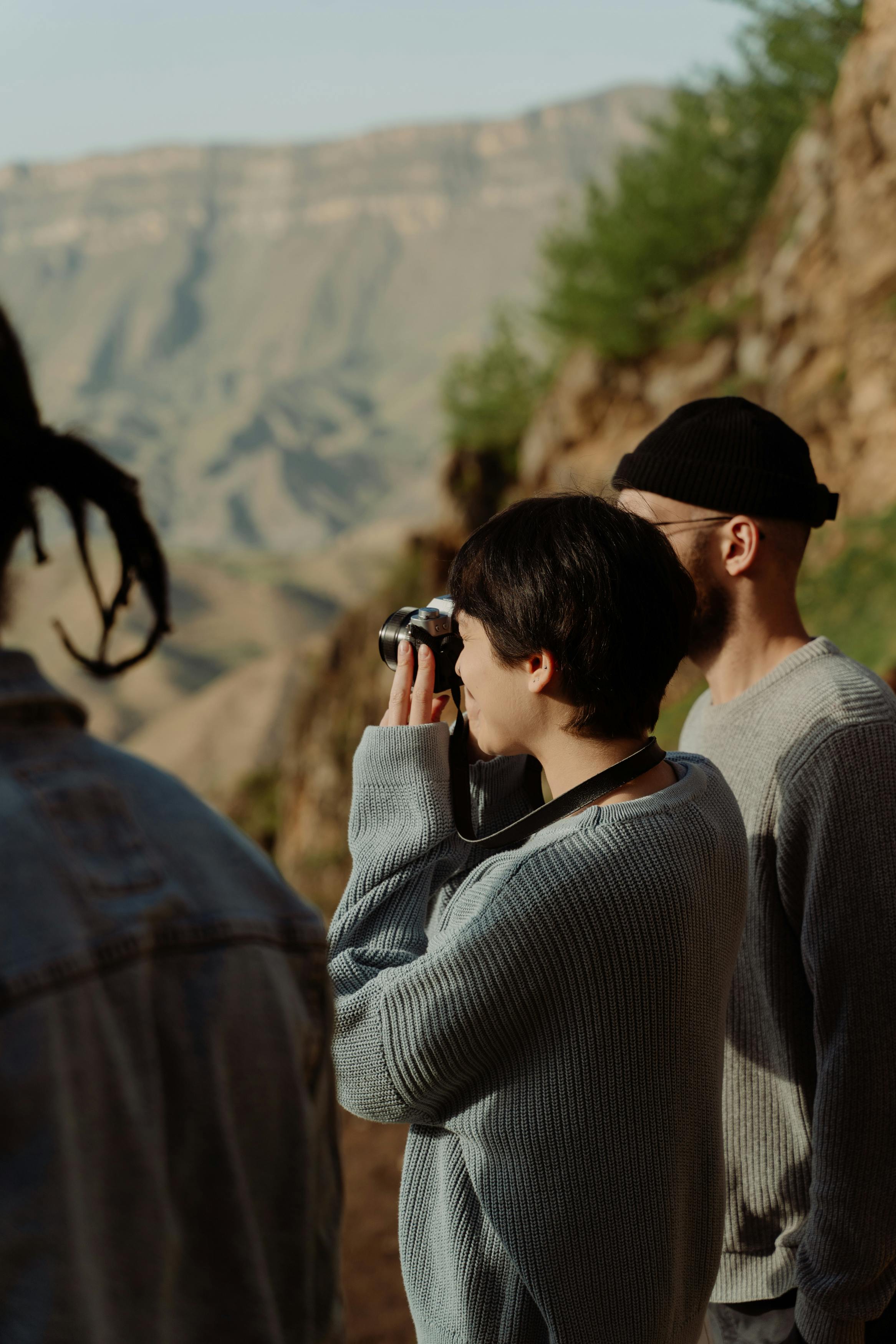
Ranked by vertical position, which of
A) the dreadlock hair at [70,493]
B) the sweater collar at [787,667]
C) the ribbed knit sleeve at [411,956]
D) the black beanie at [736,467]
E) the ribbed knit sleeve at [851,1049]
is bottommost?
the ribbed knit sleeve at [851,1049]

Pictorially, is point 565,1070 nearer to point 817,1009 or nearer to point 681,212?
point 817,1009

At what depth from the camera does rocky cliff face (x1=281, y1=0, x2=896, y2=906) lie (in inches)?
378

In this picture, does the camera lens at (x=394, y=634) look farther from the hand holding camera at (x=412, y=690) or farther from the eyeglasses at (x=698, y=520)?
the eyeglasses at (x=698, y=520)

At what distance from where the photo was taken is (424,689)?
5.92 ft

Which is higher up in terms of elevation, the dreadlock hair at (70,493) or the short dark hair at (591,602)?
the dreadlock hair at (70,493)

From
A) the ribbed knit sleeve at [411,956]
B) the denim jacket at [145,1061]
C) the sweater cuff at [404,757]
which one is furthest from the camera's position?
the sweater cuff at [404,757]

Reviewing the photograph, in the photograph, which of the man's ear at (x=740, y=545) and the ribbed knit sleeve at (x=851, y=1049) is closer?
the ribbed knit sleeve at (x=851, y=1049)

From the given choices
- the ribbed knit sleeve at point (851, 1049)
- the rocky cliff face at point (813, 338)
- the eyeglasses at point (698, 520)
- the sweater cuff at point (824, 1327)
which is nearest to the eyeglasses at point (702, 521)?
the eyeglasses at point (698, 520)

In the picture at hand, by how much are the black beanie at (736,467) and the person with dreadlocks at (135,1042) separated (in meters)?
1.39

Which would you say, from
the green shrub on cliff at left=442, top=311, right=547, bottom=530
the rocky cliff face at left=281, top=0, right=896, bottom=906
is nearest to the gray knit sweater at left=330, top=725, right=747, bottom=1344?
the rocky cliff face at left=281, top=0, right=896, bottom=906

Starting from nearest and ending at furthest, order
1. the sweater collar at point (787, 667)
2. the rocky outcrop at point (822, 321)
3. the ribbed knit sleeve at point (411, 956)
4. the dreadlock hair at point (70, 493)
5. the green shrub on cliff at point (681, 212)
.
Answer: the dreadlock hair at point (70, 493) → the ribbed knit sleeve at point (411, 956) → the sweater collar at point (787, 667) → the rocky outcrop at point (822, 321) → the green shrub on cliff at point (681, 212)

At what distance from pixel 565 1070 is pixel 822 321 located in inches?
409

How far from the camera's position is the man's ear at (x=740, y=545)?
213 centimetres

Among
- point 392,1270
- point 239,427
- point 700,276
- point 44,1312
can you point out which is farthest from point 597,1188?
point 239,427
